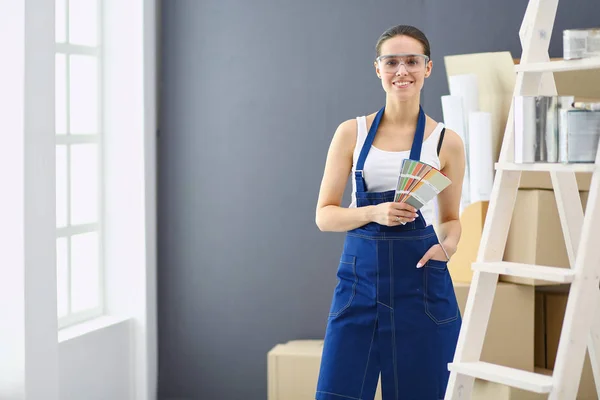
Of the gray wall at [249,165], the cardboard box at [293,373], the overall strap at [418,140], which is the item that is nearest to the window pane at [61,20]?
the gray wall at [249,165]

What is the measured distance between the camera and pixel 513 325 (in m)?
3.78

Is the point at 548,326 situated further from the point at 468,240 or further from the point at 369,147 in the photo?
the point at 369,147

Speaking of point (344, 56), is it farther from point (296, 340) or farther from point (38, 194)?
point (38, 194)

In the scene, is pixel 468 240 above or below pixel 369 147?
below

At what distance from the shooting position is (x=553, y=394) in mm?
2393

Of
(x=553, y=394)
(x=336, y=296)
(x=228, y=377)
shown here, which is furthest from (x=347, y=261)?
(x=228, y=377)

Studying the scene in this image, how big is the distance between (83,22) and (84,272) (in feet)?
3.96

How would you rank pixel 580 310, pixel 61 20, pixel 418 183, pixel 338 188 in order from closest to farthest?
pixel 580 310, pixel 418 183, pixel 338 188, pixel 61 20

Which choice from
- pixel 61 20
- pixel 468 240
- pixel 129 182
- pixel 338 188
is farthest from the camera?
pixel 129 182

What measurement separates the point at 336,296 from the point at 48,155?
1354mm

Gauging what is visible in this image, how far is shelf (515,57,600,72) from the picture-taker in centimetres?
248

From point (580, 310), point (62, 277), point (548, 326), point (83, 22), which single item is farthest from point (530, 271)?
point (83, 22)

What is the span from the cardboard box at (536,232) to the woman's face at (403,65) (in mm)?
1087

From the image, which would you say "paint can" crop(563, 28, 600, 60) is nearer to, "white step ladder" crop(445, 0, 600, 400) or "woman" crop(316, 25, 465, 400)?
"white step ladder" crop(445, 0, 600, 400)
